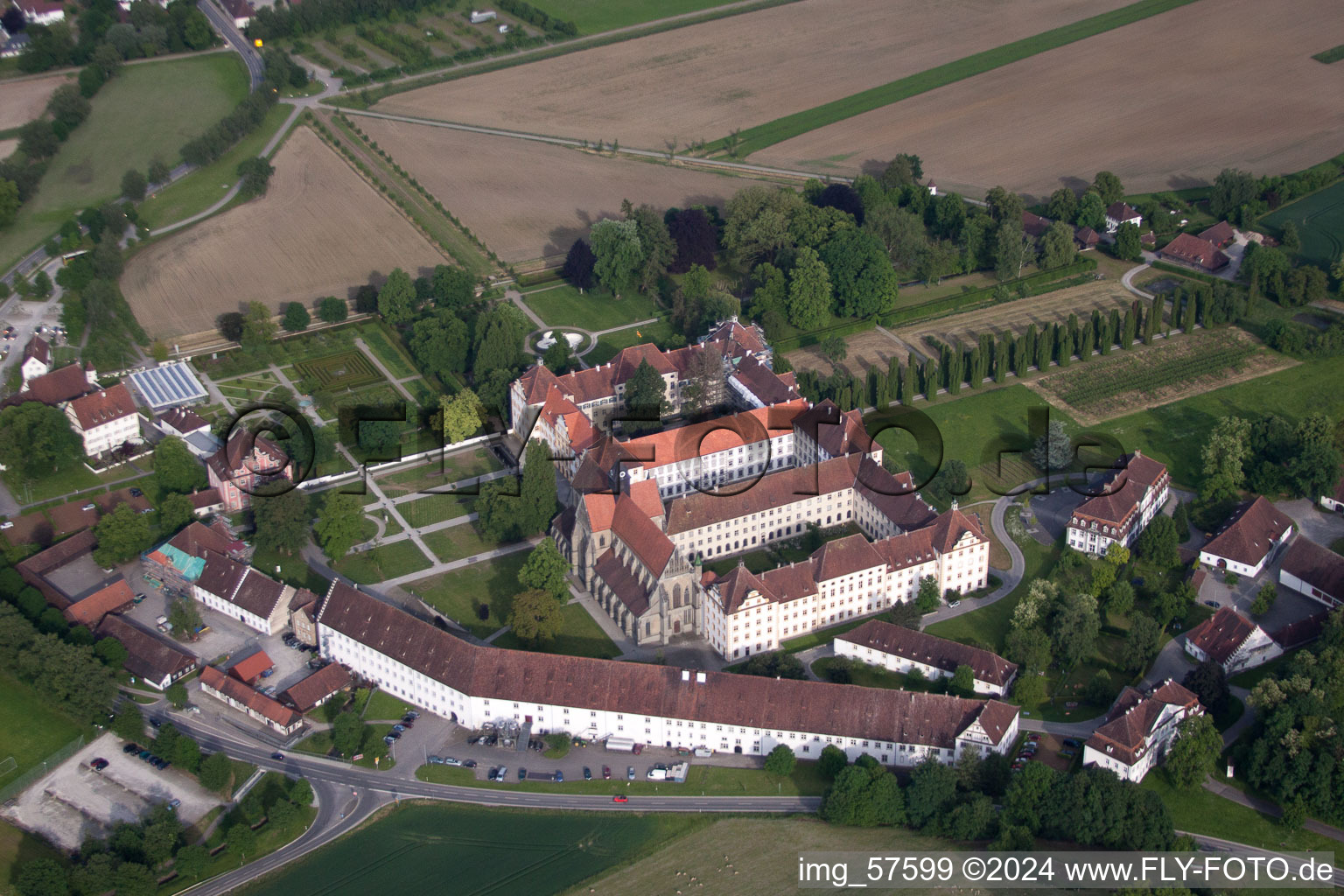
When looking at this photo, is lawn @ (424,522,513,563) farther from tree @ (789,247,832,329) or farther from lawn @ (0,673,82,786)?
tree @ (789,247,832,329)

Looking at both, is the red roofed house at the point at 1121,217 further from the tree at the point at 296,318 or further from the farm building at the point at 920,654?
the tree at the point at 296,318

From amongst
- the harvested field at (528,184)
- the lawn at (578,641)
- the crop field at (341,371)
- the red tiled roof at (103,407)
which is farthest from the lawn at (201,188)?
the lawn at (578,641)

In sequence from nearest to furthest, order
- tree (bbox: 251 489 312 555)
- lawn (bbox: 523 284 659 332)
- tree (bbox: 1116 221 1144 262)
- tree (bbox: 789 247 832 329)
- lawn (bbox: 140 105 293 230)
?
tree (bbox: 251 489 312 555) < tree (bbox: 789 247 832 329) < lawn (bbox: 523 284 659 332) < tree (bbox: 1116 221 1144 262) < lawn (bbox: 140 105 293 230)

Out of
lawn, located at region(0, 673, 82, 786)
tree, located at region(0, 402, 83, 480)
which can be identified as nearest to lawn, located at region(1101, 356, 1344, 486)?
lawn, located at region(0, 673, 82, 786)

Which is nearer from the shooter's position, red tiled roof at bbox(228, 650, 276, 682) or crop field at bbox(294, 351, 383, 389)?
red tiled roof at bbox(228, 650, 276, 682)

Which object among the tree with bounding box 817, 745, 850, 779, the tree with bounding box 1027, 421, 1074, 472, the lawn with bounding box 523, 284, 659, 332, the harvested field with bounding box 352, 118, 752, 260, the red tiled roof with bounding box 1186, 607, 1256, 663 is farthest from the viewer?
the harvested field with bounding box 352, 118, 752, 260
